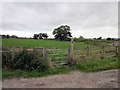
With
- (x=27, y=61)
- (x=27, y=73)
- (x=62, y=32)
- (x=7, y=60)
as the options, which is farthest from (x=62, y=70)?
(x=62, y=32)

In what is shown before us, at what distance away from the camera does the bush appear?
1316cm

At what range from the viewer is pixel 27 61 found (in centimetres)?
1327

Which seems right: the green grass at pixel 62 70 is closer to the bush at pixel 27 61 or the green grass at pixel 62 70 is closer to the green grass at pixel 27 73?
the green grass at pixel 27 73

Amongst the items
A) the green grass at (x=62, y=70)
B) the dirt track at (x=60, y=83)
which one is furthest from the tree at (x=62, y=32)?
the dirt track at (x=60, y=83)

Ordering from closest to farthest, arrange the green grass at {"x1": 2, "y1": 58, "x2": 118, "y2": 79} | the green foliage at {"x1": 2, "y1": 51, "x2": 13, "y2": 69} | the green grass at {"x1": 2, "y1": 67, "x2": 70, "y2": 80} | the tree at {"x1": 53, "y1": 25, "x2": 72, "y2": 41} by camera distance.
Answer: the green grass at {"x1": 2, "y1": 67, "x2": 70, "y2": 80}, the green grass at {"x1": 2, "y1": 58, "x2": 118, "y2": 79}, the green foliage at {"x1": 2, "y1": 51, "x2": 13, "y2": 69}, the tree at {"x1": 53, "y1": 25, "x2": 72, "y2": 41}

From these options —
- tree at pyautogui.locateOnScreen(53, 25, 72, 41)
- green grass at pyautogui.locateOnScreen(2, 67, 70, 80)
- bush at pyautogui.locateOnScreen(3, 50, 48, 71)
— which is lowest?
green grass at pyautogui.locateOnScreen(2, 67, 70, 80)

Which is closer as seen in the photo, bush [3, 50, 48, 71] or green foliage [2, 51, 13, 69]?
bush [3, 50, 48, 71]

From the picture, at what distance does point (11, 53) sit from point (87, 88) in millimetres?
6253

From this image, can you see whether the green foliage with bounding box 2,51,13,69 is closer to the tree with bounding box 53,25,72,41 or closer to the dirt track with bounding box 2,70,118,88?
the dirt track with bounding box 2,70,118,88

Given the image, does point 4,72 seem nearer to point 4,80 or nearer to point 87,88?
point 4,80

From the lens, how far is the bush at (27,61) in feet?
43.2

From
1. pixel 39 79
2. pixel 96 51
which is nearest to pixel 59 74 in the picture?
pixel 39 79

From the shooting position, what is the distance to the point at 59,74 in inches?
496

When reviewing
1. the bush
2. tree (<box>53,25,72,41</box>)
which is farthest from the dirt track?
tree (<box>53,25,72,41</box>)
